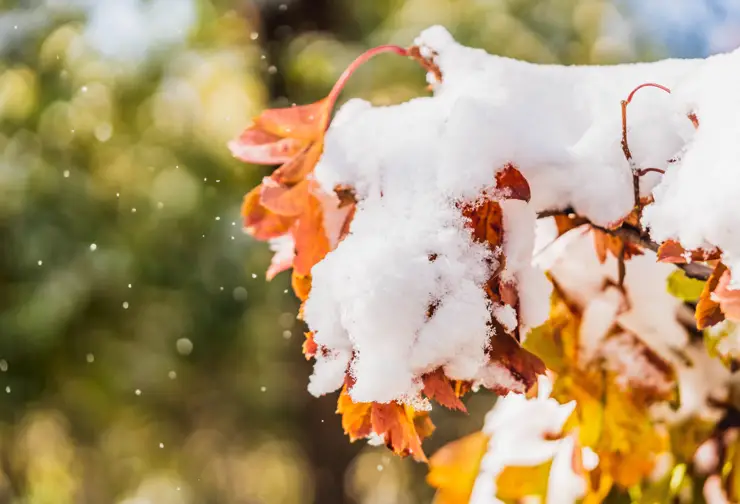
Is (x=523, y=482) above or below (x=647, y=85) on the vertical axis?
below

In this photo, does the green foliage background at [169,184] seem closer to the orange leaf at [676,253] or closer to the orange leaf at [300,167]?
the orange leaf at [300,167]

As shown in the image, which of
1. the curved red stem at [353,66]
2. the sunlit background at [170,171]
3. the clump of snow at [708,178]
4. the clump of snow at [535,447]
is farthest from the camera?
the sunlit background at [170,171]

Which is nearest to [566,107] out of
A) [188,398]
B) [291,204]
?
[291,204]

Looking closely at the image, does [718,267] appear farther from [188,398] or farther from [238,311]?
[188,398]

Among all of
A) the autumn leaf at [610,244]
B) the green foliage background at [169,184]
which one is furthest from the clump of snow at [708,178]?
the green foliage background at [169,184]

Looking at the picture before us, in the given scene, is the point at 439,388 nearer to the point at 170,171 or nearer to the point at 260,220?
the point at 260,220

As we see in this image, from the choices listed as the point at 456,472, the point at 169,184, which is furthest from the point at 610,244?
the point at 169,184
